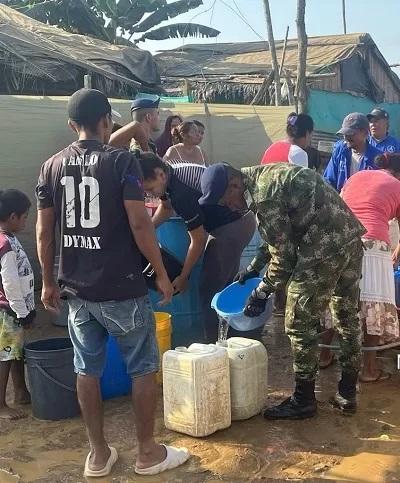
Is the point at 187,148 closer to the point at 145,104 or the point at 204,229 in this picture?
the point at 145,104

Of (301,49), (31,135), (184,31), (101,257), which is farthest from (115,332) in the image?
(184,31)

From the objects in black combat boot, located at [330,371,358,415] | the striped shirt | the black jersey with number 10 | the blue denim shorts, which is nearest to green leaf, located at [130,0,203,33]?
the striped shirt

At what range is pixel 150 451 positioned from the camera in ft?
10.6

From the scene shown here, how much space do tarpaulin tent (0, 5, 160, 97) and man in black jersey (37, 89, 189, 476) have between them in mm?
6371

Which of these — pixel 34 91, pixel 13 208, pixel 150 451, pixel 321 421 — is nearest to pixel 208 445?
pixel 150 451

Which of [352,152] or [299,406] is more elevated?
[352,152]

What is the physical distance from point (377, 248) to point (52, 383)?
2.33 metres

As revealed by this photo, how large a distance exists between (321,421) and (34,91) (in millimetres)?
7510

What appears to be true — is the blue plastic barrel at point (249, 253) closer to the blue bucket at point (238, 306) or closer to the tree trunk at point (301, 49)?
the blue bucket at point (238, 306)

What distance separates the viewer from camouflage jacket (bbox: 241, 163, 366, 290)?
11.5 feet

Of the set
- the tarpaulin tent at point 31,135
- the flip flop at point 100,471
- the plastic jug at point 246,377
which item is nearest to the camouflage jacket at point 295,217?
the plastic jug at point 246,377

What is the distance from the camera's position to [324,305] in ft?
12.4

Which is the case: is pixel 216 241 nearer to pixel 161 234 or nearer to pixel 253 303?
pixel 161 234

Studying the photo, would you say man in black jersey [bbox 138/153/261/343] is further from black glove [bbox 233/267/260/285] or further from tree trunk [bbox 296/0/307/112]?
tree trunk [bbox 296/0/307/112]
